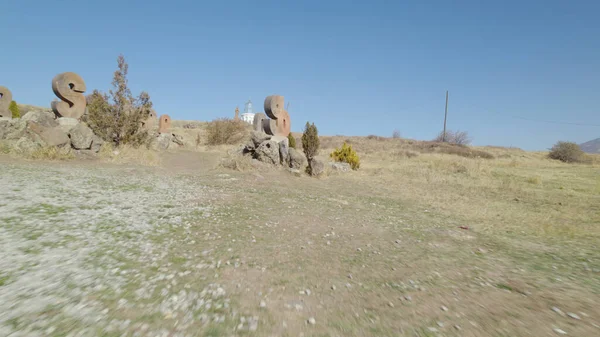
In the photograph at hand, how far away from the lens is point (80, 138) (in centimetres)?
999

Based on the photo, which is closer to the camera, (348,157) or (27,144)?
(27,144)

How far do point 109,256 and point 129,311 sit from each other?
1074 mm

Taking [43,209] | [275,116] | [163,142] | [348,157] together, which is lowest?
[43,209]

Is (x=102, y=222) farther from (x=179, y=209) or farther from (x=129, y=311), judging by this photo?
(x=129, y=311)

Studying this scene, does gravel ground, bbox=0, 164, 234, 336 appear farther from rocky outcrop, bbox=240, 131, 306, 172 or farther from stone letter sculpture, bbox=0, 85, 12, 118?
stone letter sculpture, bbox=0, 85, 12, 118

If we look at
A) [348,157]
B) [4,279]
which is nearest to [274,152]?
[348,157]

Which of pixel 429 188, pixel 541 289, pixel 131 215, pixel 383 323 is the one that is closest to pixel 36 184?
pixel 131 215

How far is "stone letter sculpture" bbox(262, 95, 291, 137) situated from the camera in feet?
41.7

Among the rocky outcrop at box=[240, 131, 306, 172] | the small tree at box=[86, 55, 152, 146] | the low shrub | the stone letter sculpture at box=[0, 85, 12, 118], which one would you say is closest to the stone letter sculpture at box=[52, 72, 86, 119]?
the small tree at box=[86, 55, 152, 146]

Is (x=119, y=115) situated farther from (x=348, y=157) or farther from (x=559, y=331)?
(x=559, y=331)

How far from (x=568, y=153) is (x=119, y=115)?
37441 mm

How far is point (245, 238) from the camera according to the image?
370 cm

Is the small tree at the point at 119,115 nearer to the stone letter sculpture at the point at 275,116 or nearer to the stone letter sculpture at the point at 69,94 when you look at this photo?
the stone letter sculpture at the point at 69,94

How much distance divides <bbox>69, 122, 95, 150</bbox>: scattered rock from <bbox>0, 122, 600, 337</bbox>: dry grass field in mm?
4245
